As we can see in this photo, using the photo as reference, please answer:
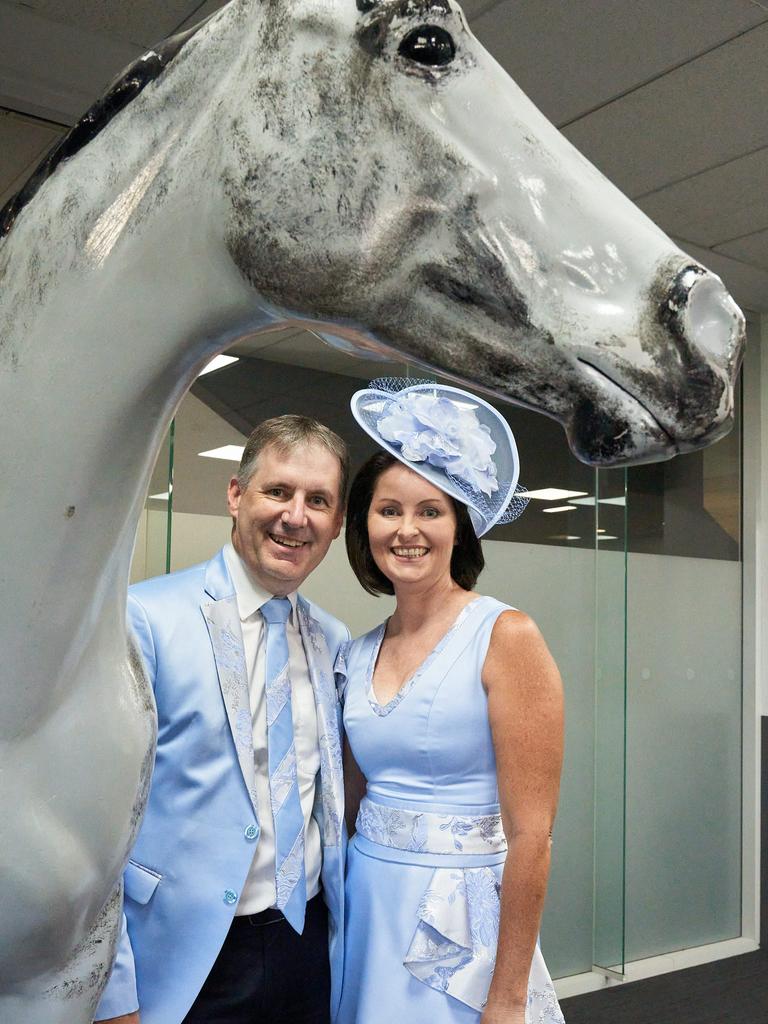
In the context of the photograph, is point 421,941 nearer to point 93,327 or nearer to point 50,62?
point 93,327

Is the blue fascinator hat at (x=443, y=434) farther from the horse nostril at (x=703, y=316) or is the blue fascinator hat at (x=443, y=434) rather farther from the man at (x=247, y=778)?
the horse nostril at (x=703, y=316)

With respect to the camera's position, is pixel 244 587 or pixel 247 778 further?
pixel 244 587

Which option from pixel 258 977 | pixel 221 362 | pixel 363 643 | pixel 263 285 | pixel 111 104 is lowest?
pixel 258 977

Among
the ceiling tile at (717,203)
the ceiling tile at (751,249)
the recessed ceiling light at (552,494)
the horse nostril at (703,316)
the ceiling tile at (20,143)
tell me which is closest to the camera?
the horse nostril at (703,316)

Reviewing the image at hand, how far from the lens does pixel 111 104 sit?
49 cm

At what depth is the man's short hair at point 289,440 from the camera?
1.13 meters

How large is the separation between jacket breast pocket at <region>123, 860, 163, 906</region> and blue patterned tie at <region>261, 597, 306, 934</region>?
130 millimetres

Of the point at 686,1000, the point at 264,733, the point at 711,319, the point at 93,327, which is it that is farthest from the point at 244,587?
the point at 686,1000

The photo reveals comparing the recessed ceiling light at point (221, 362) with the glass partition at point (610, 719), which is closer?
the recessed ceiling light at point (221, 362)

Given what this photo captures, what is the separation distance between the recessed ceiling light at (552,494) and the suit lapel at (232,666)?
1666 millimetres

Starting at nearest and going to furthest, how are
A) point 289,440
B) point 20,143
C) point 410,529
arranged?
point 289,440 < point 410,529 < point 20,143

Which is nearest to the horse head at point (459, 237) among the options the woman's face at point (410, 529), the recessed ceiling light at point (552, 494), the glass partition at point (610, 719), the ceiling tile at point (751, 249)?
the woman's face at point (410, 529)

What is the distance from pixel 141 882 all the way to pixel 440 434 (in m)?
0.63

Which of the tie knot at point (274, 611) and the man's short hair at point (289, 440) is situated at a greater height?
the man's short hair at point (289, 440)
